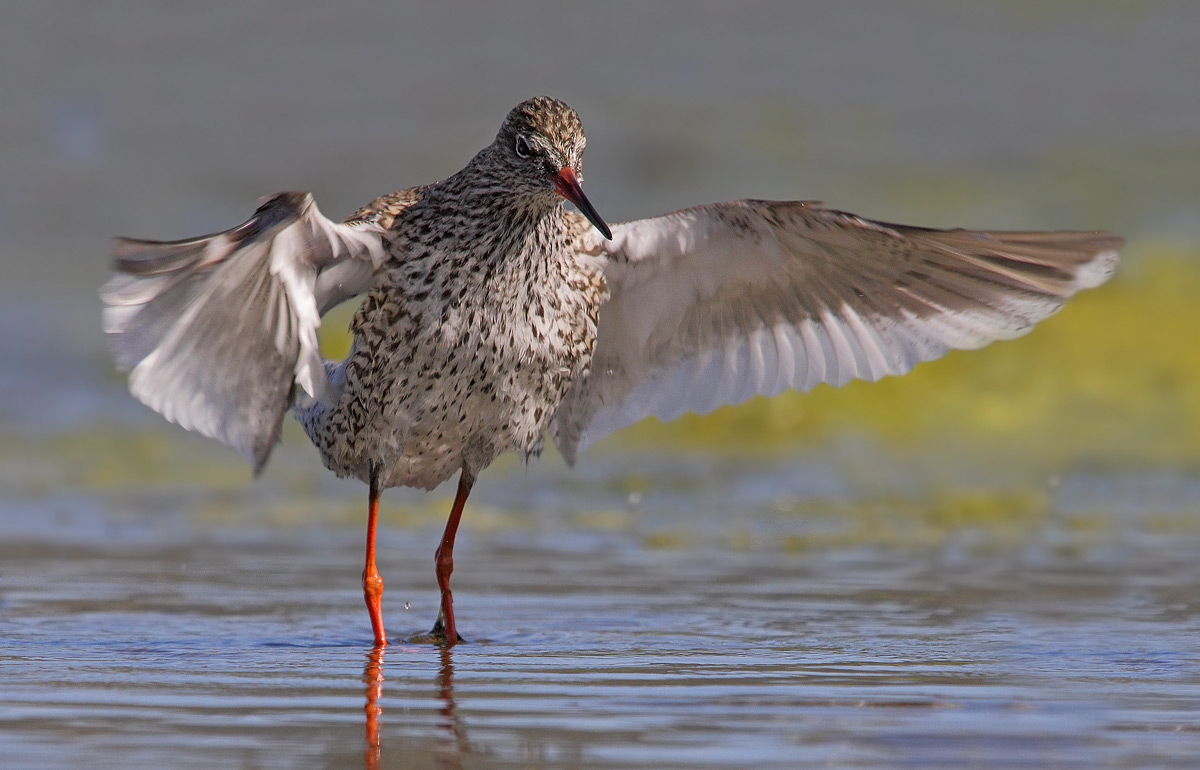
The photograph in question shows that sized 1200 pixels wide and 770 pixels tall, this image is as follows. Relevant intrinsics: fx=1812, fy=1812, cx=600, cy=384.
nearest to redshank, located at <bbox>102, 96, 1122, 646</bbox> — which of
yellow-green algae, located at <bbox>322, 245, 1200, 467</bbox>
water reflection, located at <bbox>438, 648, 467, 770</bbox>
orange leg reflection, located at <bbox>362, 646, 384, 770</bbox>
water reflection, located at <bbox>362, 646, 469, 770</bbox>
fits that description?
orange leg reflection, located at <bbox>362, 646, 384, 770</bbox>

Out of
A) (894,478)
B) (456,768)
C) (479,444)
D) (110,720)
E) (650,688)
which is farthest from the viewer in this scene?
(894,478)

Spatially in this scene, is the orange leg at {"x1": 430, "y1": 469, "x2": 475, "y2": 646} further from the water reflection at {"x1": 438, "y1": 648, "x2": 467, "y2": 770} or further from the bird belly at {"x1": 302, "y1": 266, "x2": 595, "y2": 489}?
the water reflection at {"x1": 438, "y1": 648, "x2": 467, "y2": 770}

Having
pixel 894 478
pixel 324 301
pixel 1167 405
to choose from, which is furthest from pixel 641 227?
pixel 1167 405

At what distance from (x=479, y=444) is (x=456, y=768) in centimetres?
293

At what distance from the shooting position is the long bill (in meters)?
6.88

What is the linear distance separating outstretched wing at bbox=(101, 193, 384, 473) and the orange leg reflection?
3.51ft

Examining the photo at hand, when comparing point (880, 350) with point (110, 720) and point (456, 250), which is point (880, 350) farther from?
point (110, 720)

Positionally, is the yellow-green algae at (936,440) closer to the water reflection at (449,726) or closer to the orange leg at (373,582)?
the orange leg at (373,582)

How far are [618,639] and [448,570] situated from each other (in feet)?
4.13

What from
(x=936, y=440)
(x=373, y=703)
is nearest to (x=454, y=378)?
(x=373, y=703)

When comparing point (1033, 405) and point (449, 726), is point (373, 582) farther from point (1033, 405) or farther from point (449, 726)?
point (1033, 405)

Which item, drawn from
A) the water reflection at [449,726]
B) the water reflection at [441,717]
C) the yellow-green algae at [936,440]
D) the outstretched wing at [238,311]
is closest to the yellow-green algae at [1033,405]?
the yellow-green algae at [936,440]

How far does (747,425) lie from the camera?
13617mm

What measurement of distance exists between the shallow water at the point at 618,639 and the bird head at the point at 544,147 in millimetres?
1802
